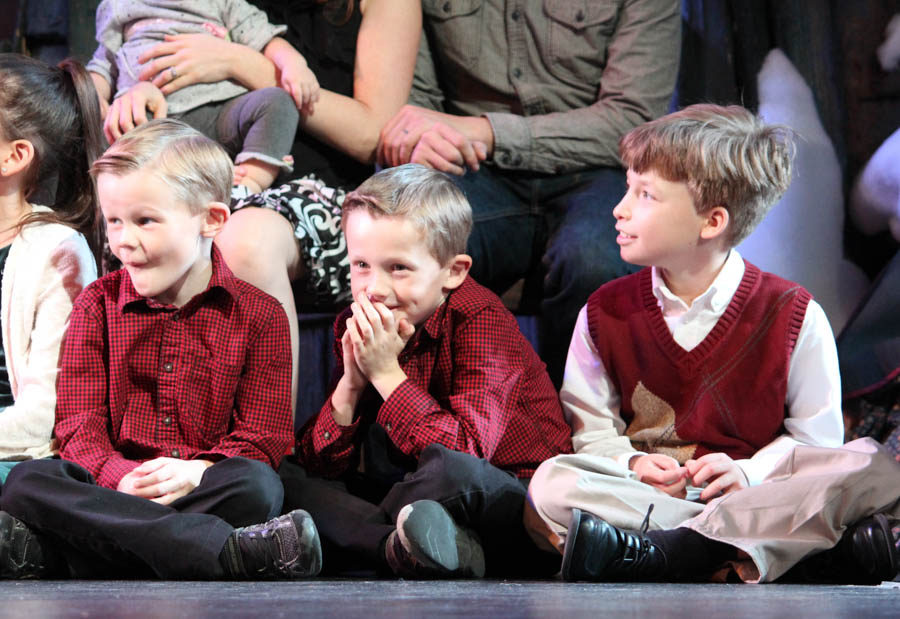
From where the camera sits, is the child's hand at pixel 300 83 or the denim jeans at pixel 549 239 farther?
the child's hand at pixel 300 83

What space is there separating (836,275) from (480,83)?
0.87 metres

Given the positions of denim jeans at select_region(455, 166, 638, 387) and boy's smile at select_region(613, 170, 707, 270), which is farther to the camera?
denim jeans at select_region(455, 166, 638, 387)

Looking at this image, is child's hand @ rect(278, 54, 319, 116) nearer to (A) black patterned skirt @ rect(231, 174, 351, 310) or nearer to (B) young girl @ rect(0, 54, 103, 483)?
(A) black patterned skirt @ rect(231, 174, 351, 310)

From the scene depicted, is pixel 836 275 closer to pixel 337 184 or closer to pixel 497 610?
pixel 337 184

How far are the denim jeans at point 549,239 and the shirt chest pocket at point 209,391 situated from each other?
1.92ft

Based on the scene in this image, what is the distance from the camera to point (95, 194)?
1.88m

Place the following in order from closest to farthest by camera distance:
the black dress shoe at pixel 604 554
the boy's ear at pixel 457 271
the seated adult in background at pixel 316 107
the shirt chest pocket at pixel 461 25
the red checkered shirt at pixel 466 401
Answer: the black dress shoe at pixel 604 554 < the red checkered shirt at pixel 466 401 < the boy's ear at pixel 457 271 < the seated adult in background at pixel 316 107 < the shirt chest pocket at pixel 461 25

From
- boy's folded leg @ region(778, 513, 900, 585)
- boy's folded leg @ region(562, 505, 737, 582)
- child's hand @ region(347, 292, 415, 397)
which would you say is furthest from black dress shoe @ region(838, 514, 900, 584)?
child's hand @ region(347, 292, 415, 397)

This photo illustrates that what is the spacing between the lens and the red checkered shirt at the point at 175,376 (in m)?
1.58

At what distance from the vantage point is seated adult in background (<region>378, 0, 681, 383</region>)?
1.96 metres

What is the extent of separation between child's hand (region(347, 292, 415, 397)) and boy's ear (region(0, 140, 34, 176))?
2.33 feet

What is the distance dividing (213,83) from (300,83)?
0.18 m

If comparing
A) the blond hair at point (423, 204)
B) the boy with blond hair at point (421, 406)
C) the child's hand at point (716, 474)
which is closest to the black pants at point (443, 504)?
the boy with blond hair at point (421, 406)

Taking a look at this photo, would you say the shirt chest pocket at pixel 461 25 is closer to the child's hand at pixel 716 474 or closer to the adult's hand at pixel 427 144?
the adult's hand at pixel 427 144
